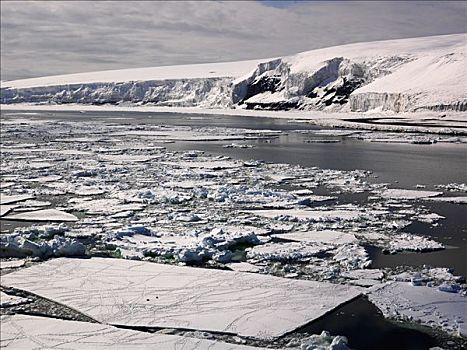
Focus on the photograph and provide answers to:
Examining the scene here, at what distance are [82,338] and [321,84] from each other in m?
40.1

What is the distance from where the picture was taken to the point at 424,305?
4570 mm

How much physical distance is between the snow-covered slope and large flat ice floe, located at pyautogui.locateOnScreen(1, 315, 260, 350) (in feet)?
80.0

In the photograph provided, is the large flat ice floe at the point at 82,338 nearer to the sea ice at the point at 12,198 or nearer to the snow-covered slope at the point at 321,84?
the sea ice at the point at 12,198

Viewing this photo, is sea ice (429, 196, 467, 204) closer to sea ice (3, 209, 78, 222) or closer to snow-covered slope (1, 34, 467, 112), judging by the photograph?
sea ice (3, 209, 78, 222)

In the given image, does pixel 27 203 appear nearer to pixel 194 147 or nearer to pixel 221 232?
pixel 221 232

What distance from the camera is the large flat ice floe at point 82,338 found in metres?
3.95

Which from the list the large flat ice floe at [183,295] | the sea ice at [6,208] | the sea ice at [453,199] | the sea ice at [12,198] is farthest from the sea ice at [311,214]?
the sea ice at [12,198]

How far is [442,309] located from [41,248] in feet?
13.0

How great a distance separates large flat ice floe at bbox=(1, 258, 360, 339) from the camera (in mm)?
4375

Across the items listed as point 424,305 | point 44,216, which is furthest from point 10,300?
point 424,305

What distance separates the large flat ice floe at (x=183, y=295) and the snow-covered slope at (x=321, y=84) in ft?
76.0

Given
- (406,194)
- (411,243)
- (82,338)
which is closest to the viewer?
(82,338)

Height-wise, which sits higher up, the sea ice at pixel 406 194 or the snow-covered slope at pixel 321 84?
the snow-covered slope at pixel 321 84

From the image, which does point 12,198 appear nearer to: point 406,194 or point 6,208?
point 6,208
